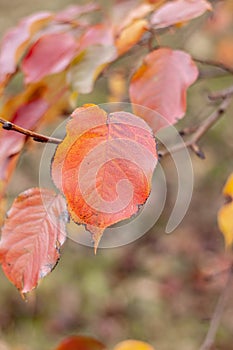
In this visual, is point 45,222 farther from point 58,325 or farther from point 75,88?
point 58,325

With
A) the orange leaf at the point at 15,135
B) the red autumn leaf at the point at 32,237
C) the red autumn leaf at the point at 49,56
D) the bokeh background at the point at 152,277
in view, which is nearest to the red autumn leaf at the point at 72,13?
the red autumn leaf at the point at 49,56

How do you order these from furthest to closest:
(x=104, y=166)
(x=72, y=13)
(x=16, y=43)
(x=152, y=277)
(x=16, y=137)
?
(x=152, y=277) → (x=72, y=13) → (x=16, y=43) → (x=16, y=137) → (x=104, y=166)

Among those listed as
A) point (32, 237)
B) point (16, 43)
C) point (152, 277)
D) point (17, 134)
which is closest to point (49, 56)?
point (16, 43)

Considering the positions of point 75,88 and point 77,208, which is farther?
point 75,88

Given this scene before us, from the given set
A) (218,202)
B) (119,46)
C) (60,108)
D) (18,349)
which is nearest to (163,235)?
(218,202)

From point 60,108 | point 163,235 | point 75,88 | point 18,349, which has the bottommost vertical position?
point 163,235

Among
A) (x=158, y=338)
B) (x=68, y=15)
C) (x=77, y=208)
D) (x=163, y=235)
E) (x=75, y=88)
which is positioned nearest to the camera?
(x=77, y=208)

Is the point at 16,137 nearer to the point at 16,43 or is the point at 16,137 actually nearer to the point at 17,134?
the point at 17,134
